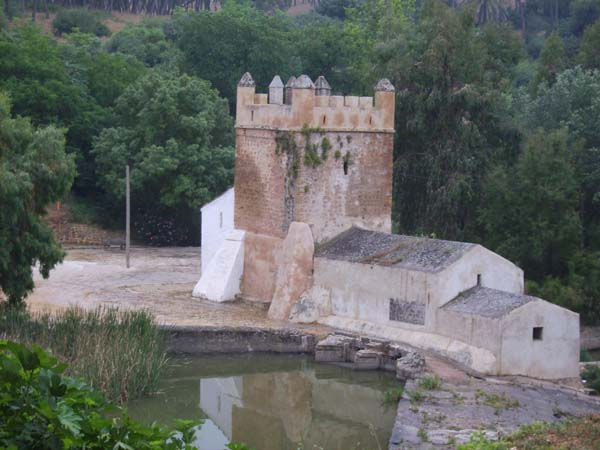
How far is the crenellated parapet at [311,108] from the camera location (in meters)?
25.9

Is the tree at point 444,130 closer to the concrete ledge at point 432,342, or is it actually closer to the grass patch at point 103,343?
the concrete ledge at point 432,342

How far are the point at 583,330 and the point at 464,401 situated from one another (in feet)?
29.9

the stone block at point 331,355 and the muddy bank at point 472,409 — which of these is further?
the stone block at point 331,355

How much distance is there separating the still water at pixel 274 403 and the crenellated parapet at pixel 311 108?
18.1 feet

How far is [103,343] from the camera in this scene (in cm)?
1947

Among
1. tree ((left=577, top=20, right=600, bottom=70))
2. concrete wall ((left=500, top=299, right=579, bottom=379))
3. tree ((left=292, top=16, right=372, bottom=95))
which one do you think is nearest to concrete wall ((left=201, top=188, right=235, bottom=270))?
concrete wall ((left=500, top=299, right=579, bottom=379))

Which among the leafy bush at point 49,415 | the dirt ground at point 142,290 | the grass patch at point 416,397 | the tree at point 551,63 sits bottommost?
the grass patch at point 416,397

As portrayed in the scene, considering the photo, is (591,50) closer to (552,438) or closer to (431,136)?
(431,136)

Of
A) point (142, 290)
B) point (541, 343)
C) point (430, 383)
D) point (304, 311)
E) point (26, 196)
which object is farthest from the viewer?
point (142, 290)

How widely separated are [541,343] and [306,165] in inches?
273

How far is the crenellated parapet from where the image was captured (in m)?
25.9

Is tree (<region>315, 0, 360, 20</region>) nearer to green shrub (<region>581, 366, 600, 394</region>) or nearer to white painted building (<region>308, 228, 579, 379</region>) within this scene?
white painted building (<region>308, 228, 579, 379</region>)

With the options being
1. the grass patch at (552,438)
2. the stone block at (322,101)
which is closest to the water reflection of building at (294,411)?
the grass patch at (552,438)

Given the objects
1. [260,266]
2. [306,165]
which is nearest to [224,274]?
[260,266]
